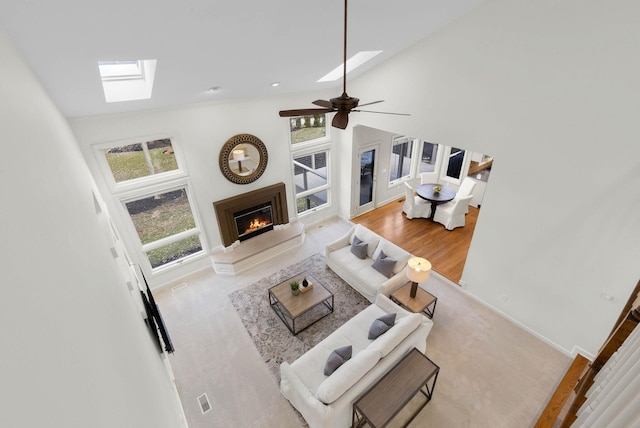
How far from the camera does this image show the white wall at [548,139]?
11.3 feet

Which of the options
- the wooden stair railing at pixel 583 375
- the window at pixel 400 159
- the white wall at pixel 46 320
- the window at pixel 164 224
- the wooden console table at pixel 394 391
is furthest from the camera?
the window at pixel 400 159

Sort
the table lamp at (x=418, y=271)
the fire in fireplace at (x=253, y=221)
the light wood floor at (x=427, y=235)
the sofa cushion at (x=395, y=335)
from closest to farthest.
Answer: the sofa cushion at (x=395, y=335), the table lamp at (x=418, y=271), the light wood floor at (x=427, y=235), the fire in fireplace at (x=253, y=221)

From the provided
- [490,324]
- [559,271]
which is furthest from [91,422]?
[490,324]

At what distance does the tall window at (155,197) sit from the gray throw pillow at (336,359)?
381 centimetres

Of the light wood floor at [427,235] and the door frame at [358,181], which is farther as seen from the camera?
the door frame at [358,181]

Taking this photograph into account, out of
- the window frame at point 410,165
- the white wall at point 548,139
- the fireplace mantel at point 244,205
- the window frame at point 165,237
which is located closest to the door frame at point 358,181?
the window frame at point 410,165

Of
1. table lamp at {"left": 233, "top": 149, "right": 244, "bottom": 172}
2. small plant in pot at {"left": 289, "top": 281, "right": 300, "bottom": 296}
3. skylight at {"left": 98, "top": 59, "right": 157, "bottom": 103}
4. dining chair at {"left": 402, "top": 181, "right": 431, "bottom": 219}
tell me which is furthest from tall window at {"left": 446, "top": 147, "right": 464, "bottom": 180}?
skylight at {"left": 98, "top": 59, "right": 157, "bottom": 103}

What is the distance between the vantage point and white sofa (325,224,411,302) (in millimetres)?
5371

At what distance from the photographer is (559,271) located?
4348 mm

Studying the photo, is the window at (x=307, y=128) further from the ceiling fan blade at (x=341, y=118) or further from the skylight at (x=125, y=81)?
the ceiling fan blade at (x=341, y=118)

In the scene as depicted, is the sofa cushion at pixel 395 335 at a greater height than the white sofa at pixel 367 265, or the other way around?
the sofa cushion at pixel 395 335

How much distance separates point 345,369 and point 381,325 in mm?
907

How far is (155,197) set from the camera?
223 inches

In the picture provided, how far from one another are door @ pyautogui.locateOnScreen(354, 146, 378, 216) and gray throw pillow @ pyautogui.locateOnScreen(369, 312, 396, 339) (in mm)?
4167
